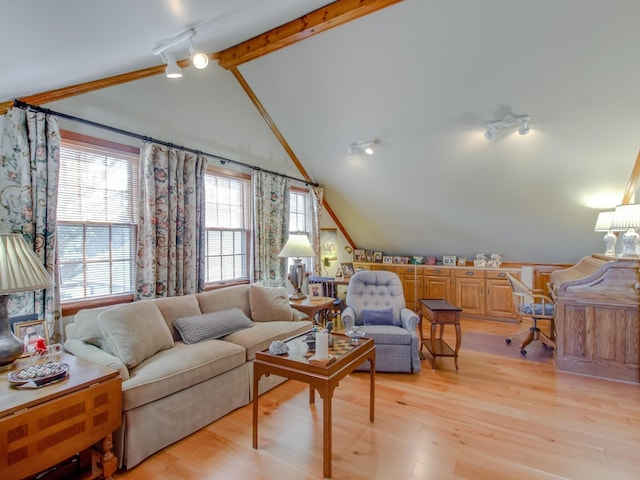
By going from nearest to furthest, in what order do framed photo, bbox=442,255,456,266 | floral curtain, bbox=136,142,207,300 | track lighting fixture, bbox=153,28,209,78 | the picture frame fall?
1. track lighting fixture, bbox=153,28,209,78
2. floral curtain, bbox=136,142,207,300
3. framed photo, bbox=442,255,456,266
4. the picture frame

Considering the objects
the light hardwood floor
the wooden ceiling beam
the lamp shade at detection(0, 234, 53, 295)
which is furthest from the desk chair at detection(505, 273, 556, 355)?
the lamp shade at detection(0, 234, 53, 295)

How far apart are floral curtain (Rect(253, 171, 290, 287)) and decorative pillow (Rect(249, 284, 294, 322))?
2.62 feet

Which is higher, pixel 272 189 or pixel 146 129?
pixel 146 129

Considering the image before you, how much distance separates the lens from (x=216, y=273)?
402 cm

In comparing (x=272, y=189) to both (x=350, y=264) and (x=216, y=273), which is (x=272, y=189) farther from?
(x=350, y=264)

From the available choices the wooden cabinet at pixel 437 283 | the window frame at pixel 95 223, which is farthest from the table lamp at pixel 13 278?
the wooden cabinet at pixel 437 283

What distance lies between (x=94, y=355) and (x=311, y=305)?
2.16 meters

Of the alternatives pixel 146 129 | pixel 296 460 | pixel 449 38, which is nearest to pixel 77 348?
pixel 296 460

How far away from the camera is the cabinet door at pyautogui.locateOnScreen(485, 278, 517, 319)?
5.07 meters

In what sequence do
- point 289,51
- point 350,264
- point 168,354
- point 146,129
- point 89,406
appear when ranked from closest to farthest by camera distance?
point 89,406 < point 168,354 < point 146,129 < point 289,51 < point 350,264

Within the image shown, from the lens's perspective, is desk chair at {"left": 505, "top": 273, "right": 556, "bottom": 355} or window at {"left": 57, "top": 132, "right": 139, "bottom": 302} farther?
desk chair at {"left": 505, "top": 273, "right": 556, "bottom": 355}

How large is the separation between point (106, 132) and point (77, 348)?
1818mm

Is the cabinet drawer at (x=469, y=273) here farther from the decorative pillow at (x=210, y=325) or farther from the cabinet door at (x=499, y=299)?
the decorative pillow at (x=210, y=325)

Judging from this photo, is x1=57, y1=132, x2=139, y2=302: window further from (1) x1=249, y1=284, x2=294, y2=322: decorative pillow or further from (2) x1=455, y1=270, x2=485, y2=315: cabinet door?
(2) x1=455, y1=270, x2=485, y2=315: cabinet door
